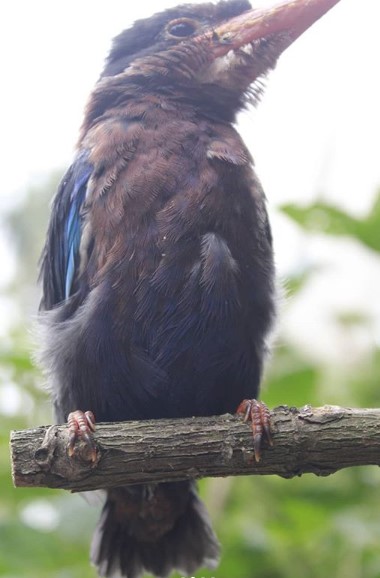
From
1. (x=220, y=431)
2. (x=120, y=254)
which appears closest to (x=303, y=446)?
(x=220, y=431)

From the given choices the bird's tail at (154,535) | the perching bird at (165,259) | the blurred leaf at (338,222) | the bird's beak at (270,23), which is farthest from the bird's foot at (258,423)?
the bird's beak at (270,23)

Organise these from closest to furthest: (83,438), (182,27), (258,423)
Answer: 1. (83,438)
2. (258,423)
3. (182,27)

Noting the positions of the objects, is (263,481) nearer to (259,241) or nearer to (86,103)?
(259,241)

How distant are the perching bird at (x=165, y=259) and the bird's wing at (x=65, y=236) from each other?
0.04ft

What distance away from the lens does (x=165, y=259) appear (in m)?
3.96

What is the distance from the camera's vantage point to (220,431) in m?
3.44

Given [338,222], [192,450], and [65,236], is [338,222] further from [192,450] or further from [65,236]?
[192,450]

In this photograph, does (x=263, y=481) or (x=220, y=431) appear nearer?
(x=220, y=431)

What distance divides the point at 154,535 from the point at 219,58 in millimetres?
2515

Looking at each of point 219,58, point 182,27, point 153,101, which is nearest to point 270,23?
point 219,58

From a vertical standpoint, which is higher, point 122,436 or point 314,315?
point 314,315

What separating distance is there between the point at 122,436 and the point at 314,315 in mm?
3682

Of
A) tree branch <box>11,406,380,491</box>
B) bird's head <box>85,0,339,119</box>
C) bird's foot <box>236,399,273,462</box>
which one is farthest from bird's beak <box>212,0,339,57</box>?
tree branch <box>11,406,380,491</box>

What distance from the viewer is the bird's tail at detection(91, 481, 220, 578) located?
451 cm
